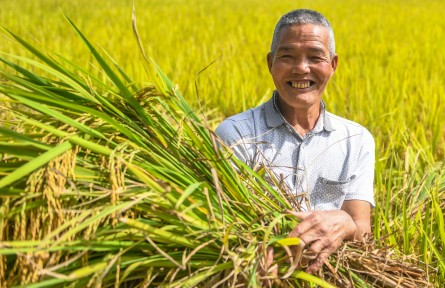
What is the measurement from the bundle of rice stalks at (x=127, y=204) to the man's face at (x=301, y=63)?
0.42 meters

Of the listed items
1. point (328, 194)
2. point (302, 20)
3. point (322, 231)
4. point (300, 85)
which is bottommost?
point (328, 194)

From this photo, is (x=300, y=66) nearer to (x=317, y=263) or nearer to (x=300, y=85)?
(x=300, y=85)

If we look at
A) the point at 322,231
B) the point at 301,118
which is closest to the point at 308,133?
the point at 301,118

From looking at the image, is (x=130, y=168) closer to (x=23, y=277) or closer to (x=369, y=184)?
(x=23, y=277)

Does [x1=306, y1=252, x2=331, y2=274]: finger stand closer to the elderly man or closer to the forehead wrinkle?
the elderly man

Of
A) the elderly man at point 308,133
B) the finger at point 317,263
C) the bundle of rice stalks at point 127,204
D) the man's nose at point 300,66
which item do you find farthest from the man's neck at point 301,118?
the finger at point 317,263

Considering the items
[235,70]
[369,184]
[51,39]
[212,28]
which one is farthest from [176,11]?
[369,184]

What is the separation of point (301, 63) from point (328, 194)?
333mm

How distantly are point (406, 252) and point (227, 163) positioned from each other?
0.64 metres

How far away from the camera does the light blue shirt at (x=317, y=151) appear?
1.89m

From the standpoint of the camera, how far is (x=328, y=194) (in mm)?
1896

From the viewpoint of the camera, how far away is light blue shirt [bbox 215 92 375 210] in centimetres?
189

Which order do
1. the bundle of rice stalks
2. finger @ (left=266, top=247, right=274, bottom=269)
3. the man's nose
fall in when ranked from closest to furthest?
the bundle of rice stalks < finger @ (left=266, top=247, right=274, bottom=269) < the man's nose

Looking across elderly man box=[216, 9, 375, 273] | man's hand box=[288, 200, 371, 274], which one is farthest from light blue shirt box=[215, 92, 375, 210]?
man's hand box=[288, 200, 371, 274]
